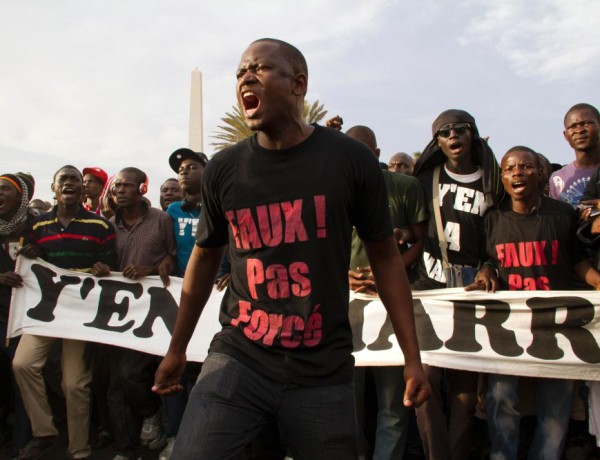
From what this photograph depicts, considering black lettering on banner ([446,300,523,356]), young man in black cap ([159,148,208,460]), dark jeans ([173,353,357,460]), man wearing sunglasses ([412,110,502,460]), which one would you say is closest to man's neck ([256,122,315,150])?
dark jeans ([173,353,357,460])

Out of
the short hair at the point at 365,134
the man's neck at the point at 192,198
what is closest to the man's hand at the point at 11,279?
the man's neck at the point at 192,198

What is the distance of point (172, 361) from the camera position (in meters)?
2.50

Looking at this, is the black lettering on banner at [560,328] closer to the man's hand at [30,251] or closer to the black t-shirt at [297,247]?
the black t-shirt at [297,247]

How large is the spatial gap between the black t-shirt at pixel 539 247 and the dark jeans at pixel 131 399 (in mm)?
2962

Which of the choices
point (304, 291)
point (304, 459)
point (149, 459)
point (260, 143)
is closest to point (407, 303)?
point (304, 291)

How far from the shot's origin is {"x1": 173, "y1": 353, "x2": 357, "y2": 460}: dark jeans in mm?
2111

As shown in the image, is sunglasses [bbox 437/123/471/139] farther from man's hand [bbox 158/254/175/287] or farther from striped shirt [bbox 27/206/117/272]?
striped shirt [bbox 27/206/117/272]

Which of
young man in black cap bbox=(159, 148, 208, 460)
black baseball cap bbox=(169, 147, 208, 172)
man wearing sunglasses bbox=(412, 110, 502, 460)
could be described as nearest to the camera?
man wearing sunglasses bbox=(412, 110, 502, 460)

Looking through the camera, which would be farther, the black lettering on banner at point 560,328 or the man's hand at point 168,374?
the black lettering on banner at point 560,328

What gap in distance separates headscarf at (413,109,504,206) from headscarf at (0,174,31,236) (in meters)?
3.58

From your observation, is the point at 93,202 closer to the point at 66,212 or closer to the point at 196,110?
the point at 66,212

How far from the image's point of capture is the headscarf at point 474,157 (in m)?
4.38

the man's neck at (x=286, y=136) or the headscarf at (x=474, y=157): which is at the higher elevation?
the headscarf at (x=474, y=157)

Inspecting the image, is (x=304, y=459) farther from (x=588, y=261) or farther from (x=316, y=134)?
(x=588, y=261)
